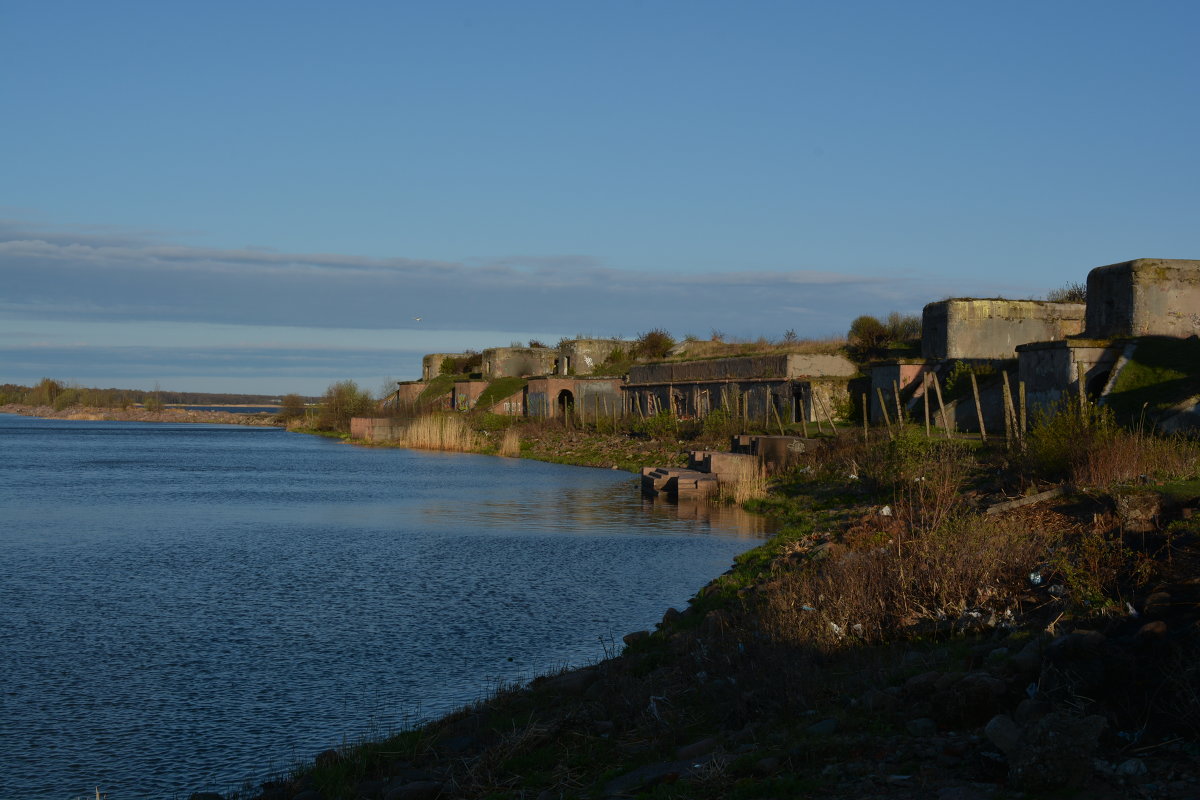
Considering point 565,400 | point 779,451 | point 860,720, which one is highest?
point 565,400

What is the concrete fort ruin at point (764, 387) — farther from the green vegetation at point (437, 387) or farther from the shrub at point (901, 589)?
the shrub at point (901, 589)

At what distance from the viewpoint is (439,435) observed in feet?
162

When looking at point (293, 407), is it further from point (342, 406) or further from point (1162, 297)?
point (1162, 297)

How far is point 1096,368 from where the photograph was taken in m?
25.3

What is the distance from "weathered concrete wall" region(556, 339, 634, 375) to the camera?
2420 inches

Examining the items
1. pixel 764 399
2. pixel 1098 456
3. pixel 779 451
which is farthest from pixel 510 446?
pixel 1098 456

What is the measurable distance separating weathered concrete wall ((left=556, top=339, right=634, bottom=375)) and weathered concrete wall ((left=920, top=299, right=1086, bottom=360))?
29.5 m

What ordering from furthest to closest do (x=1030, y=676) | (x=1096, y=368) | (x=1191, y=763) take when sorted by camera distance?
(x=1096, y=368) → (x=1030, y=676) → (x=1191, y=763)

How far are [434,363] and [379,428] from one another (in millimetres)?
15635

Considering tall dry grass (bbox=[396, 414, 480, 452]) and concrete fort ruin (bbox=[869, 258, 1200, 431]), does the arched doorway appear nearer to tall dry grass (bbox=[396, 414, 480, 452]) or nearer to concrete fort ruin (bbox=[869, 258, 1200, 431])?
tall dry grass (bbox=[396, 414, 480, 452])

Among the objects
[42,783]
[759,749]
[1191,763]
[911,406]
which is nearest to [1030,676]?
[1191,763]

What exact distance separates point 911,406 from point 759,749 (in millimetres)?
26943

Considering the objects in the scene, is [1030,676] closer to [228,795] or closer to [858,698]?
[858,698]

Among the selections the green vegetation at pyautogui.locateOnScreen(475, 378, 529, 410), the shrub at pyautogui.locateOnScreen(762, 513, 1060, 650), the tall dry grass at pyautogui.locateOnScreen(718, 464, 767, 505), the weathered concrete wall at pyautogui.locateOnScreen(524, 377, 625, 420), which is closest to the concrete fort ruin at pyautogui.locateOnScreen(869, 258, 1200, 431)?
the tall dry grass at pyautogui.locateOnScreen(718, 464, 767, 505)
